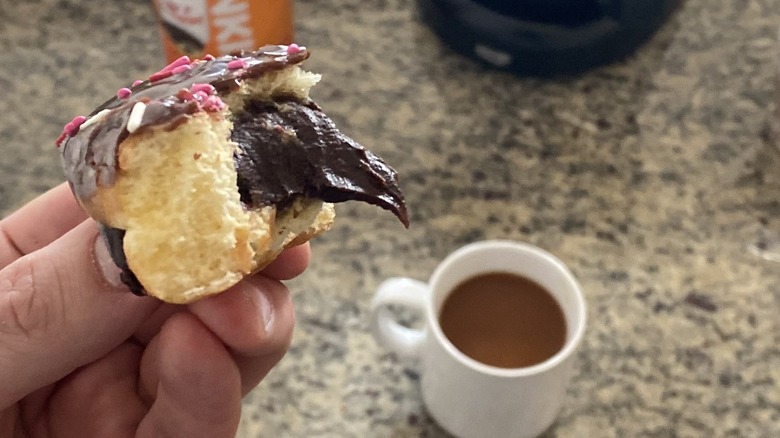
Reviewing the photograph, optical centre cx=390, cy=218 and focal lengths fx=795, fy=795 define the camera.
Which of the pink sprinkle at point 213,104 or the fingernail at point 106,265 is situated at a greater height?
the pink sprinkle at point 213,104

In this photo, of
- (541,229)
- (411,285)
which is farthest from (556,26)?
(411,285)

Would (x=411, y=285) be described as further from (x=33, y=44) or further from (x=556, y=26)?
(x=33, y=44)

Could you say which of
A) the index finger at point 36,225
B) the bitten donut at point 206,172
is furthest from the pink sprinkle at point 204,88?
the index finger at point 36,225

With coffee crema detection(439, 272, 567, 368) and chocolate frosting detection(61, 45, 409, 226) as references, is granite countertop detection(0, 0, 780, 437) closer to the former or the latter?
coffee crema detection(439, 272, 567, 368)

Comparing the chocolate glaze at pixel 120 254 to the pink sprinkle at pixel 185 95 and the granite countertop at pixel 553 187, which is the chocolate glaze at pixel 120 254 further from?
the granite countertop at pixel 553 187

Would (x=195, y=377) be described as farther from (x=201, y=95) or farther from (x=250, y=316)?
(x=201, y=95)

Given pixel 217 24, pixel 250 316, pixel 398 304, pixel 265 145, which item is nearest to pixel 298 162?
pixel 265 145

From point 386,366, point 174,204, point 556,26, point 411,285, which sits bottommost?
point 386,366

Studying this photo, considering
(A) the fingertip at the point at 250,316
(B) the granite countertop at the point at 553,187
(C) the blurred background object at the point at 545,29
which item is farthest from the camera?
(C) the blurred background object at the point at 545,29
